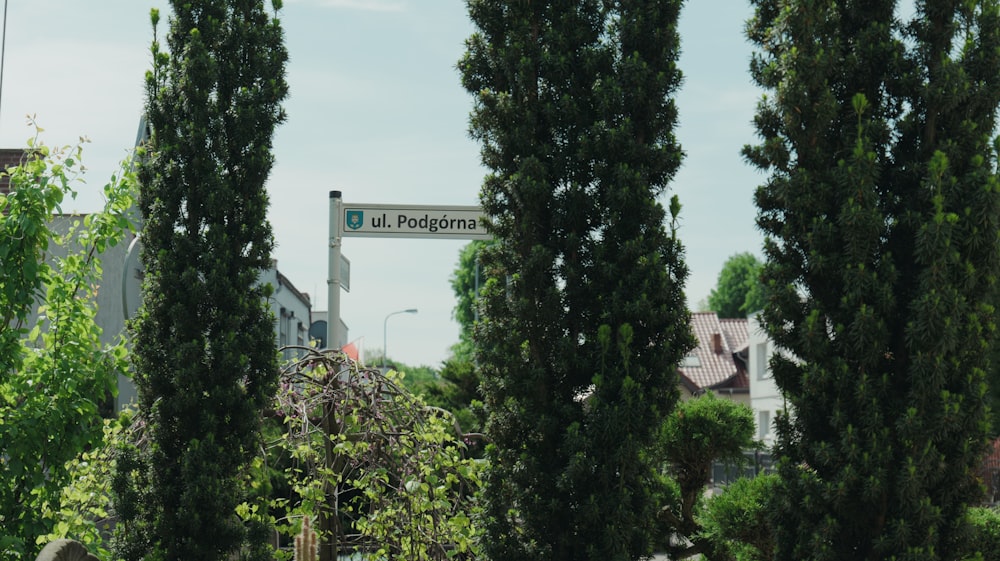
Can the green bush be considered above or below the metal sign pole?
below

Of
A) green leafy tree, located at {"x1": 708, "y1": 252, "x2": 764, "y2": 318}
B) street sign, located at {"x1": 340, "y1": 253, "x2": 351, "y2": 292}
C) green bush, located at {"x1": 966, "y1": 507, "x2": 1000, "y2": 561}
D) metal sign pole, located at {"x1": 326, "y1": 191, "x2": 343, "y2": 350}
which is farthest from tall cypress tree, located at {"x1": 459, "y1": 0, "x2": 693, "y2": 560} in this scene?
green leafy tree, located at {"x1": 708, "y1": 252, "x2": 764, "y2": 318}

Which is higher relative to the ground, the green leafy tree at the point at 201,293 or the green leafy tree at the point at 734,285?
the green leafy tree at the point at 734,285

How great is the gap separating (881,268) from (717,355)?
4708cm

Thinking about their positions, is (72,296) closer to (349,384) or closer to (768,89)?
(349,384)

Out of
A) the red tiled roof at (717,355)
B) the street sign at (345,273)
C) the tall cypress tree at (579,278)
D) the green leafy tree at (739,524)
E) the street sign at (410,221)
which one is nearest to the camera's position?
the tall cypress tree at (579,278)

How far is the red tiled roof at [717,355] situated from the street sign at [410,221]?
132 feet

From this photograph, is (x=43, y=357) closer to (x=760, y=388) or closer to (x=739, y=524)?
(x=739, y=524)

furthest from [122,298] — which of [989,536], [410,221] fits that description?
[989,536]

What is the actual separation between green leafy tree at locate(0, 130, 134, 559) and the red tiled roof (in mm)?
42388

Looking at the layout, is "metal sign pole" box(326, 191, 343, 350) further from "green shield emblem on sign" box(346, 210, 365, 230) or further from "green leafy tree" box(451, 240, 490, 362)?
"green leafy tree" box(451, 240, 490, 362)

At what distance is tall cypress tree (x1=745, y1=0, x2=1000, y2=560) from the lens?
5137 millimetres

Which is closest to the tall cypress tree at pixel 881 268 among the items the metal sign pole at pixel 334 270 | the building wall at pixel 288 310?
the metal sign pole at pixel 334 270

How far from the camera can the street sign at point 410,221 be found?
26.4 ft

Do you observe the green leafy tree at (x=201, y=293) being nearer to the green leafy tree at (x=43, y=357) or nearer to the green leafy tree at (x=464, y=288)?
the green leafy tree at (x=43, y=357)
